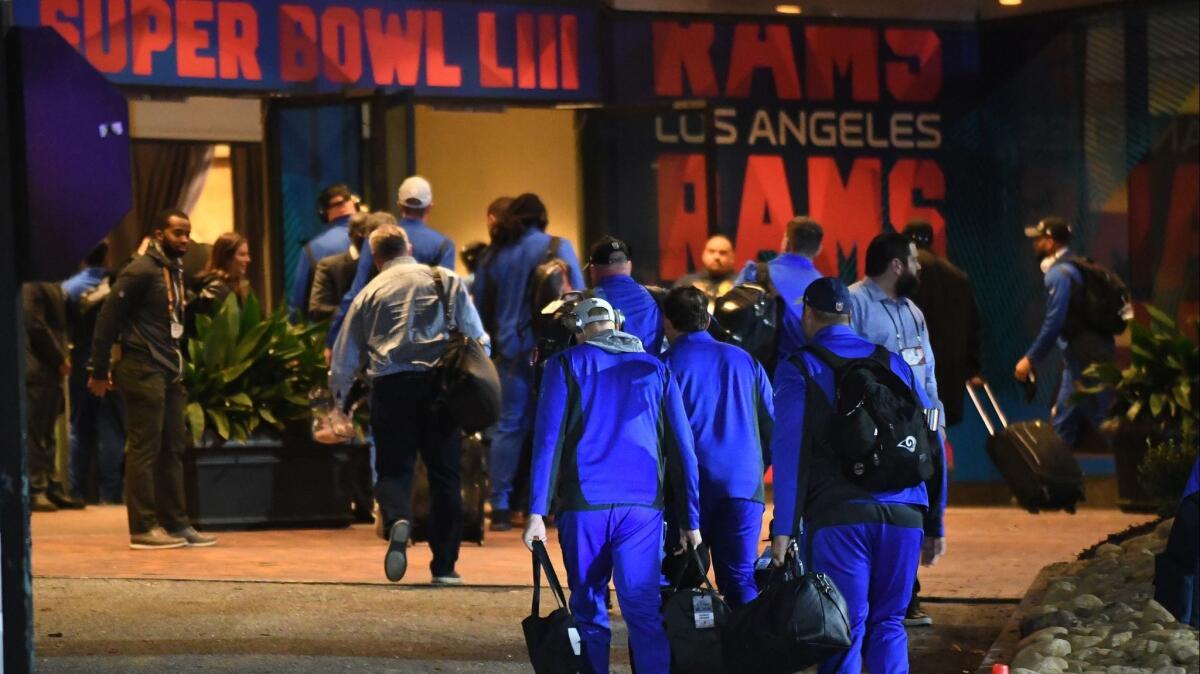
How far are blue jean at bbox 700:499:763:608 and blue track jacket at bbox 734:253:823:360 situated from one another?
224 cm

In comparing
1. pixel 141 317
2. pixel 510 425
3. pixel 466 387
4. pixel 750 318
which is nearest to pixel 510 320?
pixel 510 425

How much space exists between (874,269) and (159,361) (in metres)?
4.96

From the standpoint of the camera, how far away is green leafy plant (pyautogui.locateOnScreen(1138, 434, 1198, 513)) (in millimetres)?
14047

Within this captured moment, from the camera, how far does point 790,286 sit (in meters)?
11.1

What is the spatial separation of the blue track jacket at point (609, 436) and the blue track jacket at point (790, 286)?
2856 mm

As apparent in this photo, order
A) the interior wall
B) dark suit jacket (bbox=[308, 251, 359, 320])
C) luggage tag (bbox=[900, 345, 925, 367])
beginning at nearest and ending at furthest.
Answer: luggage tag (bbox=[900, 345, 925, 367])
dark suit jacket (bbox=[308, 251, 359, 320])
the interior wall

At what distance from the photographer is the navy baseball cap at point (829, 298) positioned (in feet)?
25.9

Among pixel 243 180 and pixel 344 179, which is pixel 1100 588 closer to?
pixel 344 179

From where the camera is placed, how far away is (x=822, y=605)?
→ 7328 millimetres

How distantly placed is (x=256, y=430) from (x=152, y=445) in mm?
1296

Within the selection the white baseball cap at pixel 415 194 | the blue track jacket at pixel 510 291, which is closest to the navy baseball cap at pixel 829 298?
the blue track jacket at pixel 510 291

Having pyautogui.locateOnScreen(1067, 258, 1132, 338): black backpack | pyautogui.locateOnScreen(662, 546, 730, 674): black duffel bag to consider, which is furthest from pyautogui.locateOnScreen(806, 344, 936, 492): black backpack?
pyautogui.locateOnScreen(1067, 258, 1132, 338): black backpack

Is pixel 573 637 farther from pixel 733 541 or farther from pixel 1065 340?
pixel 1065 340

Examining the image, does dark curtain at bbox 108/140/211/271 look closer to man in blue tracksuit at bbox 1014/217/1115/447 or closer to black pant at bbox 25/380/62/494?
black pant at bbox 25/380/62/494
